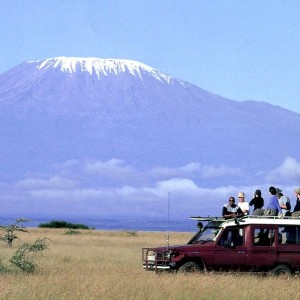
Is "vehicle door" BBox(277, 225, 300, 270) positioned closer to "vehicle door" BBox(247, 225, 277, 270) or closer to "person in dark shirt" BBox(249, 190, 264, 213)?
"vehicle door" BBox(247, 225, 277, 270)

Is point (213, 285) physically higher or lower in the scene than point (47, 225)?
lower

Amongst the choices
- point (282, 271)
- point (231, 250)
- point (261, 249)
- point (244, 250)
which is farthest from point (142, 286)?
point (282, 271)

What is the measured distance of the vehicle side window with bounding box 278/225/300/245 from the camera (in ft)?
80.2

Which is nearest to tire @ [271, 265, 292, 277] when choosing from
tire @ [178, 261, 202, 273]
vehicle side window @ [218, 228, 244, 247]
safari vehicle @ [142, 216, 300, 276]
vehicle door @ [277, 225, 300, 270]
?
safari vehicle @ [142, 216, 300, 276]

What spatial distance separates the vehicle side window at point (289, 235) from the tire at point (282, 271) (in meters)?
0.59

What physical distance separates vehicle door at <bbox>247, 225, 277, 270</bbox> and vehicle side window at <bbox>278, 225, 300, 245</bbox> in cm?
21

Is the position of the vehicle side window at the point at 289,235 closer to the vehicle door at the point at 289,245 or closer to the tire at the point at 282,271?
the vehicle door at the point at 289,245

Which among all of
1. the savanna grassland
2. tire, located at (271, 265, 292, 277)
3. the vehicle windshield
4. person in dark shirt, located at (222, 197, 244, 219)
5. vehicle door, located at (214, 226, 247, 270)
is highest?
person in dark shirt, located at (222, 197, 244, 219)

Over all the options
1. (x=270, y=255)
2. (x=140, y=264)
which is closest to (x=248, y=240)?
(x=270, y=255)

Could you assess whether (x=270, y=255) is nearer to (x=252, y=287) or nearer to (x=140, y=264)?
(x=252, y=287)

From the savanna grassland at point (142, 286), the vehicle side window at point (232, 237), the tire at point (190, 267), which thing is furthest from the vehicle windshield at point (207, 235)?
the savanna grassland at point (142, 286)

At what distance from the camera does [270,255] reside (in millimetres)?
24344

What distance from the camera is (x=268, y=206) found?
2600cm

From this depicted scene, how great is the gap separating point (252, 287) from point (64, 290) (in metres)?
4.22
